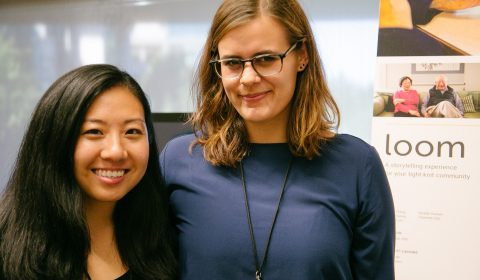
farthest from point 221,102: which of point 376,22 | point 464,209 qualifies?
point 376,22

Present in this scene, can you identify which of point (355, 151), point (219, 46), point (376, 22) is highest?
point (376, 22)

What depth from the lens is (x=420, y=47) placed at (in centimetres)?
207

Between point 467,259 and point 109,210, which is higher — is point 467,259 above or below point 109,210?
below

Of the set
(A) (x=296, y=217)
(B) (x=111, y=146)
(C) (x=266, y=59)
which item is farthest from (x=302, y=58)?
(B) (x=111, y=146)

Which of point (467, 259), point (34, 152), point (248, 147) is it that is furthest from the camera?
point (467, 259)

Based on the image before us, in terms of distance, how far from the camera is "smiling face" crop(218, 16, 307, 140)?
4.09ft

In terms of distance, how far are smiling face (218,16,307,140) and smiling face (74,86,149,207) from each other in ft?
0.85

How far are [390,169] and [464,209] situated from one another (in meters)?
0.32

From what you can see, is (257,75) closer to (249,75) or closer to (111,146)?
(249,75)

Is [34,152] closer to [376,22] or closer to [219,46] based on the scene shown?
[219,46]

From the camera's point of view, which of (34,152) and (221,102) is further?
(221,102)

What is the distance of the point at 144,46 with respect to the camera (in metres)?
3.07

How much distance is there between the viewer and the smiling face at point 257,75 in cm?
125

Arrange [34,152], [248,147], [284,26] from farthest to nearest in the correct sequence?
[248,147] → [284,26] → [34,152]
